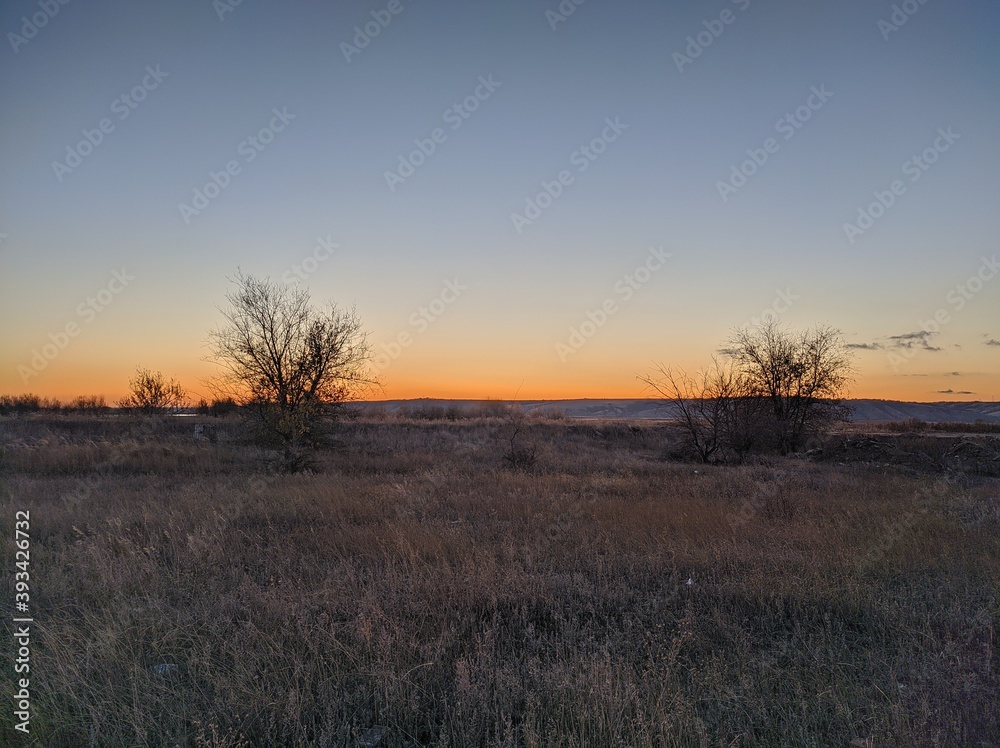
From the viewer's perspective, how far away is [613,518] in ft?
31.4

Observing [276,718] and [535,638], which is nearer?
[276,718]

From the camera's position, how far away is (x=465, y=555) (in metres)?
7.09

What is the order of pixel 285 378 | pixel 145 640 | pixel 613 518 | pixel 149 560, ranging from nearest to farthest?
1. pixel 145 640
2. pixel 149 560
3. pixel 613 518
4. pixel 285 378

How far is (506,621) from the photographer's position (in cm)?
531

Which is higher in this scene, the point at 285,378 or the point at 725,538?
the point at 285,378

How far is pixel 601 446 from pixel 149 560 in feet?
83.5

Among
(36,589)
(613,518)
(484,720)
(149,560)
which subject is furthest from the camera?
(613,518)

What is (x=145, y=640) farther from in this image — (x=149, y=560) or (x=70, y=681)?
(x=149, y=560)

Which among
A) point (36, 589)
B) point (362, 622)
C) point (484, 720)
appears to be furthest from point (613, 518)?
point (36, 589)

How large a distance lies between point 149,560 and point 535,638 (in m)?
5.25

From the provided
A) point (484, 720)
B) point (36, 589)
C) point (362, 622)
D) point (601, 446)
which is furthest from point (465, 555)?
point (601, 446)

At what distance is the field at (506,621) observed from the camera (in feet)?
11.9

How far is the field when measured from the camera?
3629mm

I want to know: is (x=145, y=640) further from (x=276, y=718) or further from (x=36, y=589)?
(x=36, y=589)
